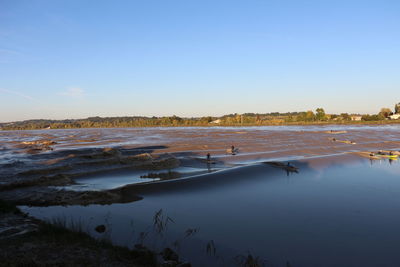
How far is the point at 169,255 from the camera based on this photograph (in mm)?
5941

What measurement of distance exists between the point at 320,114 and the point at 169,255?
391ft

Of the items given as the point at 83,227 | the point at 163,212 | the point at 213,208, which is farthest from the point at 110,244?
the point at 213,208

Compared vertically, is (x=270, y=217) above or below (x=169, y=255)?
below

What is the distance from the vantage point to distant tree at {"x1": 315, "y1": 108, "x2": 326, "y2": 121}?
113525 mm

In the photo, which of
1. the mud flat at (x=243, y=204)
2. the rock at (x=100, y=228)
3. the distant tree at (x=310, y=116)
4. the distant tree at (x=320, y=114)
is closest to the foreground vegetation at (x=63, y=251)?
the rock at (x=100, y=228)

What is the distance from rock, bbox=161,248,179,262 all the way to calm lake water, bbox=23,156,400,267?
402mm

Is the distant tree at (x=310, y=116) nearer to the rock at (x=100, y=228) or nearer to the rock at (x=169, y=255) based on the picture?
the rock at (x=100, y=228)

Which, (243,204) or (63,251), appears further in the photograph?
(243,204)

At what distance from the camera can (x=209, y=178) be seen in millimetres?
13648

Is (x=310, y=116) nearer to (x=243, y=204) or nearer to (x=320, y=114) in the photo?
(x=320, y=114)

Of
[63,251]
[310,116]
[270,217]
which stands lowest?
[270,217]

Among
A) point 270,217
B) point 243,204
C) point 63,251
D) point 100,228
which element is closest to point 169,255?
point 63,251

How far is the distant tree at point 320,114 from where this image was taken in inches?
4469

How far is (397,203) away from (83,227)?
31.6 feet
